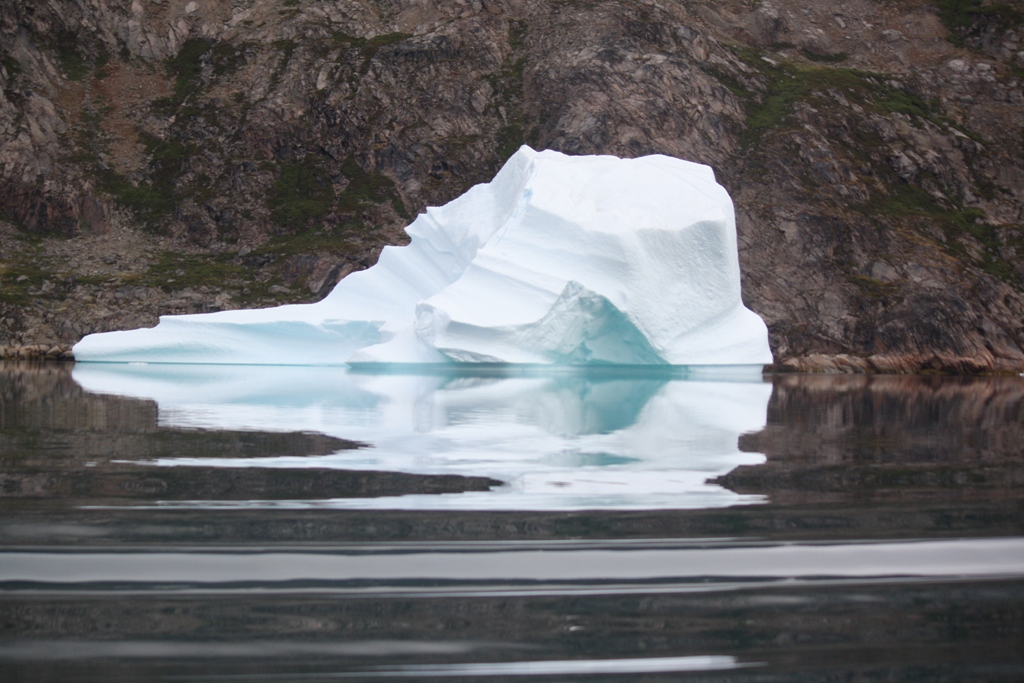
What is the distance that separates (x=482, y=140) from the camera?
148 ft

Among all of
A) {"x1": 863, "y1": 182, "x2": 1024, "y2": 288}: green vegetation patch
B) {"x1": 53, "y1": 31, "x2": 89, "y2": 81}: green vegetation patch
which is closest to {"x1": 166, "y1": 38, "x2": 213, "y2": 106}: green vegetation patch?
{"x1": 53, "y1": 31, "x2": 89, "y2": 81}: green vegetation patch

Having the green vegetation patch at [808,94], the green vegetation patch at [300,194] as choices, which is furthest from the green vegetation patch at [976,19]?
the green vegetation patch at [300,194]

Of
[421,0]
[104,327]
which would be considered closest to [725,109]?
[421,0]

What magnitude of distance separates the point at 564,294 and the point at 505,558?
46.3 feet

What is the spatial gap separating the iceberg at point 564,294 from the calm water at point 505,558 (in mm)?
9573

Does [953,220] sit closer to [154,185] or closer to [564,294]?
[564,294]

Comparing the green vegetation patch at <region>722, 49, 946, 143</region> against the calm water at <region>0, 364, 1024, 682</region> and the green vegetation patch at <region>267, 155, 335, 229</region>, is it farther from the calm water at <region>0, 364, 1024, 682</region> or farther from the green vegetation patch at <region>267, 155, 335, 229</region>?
the calm water at <region>0, 364, 1024, 682</region>

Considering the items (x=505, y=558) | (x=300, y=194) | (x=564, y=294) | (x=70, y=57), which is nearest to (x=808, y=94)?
(x=300, y=194)

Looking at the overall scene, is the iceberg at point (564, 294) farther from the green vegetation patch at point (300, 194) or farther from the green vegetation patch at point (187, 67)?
Result: the green vegetation patch at point (187, 67)

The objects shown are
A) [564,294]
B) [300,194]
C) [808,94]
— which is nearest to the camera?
[564,294]

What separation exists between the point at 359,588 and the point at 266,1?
52353mm

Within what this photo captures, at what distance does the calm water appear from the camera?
300 cm

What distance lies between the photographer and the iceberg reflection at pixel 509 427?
548 centimetres

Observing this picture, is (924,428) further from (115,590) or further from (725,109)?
(725,109)
